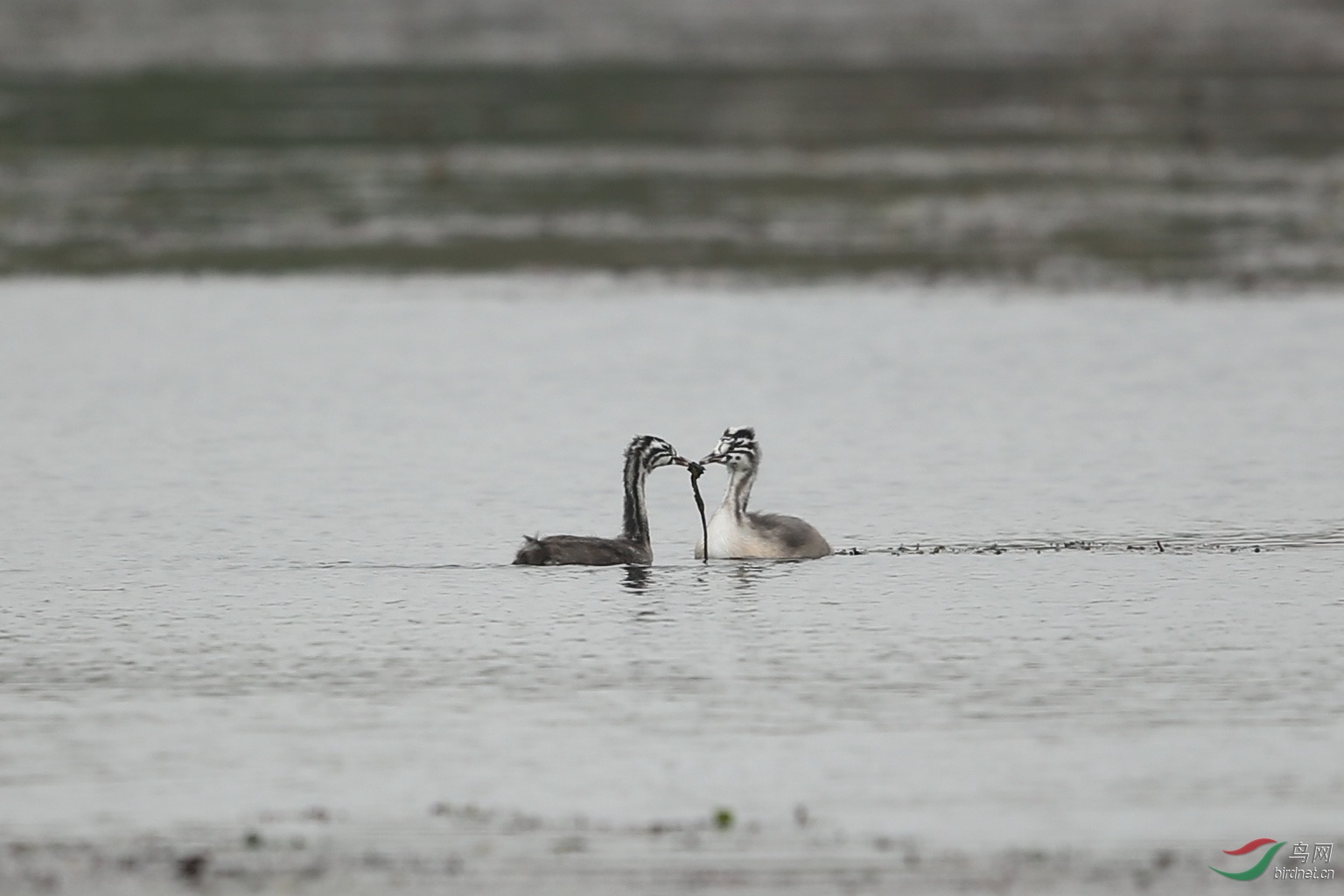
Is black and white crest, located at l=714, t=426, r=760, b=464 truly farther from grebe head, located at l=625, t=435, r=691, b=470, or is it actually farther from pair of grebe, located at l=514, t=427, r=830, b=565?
grebe head, located at l=625, t=435, r=691, b=470

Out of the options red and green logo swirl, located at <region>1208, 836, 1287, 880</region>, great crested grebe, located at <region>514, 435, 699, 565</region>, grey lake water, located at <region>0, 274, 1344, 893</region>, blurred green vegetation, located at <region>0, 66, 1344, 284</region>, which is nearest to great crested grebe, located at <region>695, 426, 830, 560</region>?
grey lake water, located at <region>0, 274, 1344, 893</region>

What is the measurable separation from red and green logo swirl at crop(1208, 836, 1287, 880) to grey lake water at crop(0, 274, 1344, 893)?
53mm

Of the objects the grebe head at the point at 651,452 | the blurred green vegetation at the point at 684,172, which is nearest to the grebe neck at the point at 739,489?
the grebe head at the point at 651,452

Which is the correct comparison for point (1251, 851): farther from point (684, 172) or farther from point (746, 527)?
point (684, 172)

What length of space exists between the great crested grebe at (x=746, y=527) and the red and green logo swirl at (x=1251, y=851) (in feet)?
20.4

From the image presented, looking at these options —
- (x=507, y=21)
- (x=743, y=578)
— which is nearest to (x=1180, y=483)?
(x=743, y=578)

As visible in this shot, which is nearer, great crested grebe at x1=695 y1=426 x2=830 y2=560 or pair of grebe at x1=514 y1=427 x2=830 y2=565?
pair of grebe at x1=514 y1=427 x2=830 y2=565

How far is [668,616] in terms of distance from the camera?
13.2 metres

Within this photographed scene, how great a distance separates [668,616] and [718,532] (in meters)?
2.09

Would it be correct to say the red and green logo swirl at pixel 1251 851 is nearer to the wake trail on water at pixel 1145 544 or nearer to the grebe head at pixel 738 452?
the wake trail on water at pixel 1145 544

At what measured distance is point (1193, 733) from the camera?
10383 mm

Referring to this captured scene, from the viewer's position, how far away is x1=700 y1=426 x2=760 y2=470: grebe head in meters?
15.7

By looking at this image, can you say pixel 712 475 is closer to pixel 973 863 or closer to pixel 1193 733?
pixel 1193 733

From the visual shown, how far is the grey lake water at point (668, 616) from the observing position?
29.6 ft
